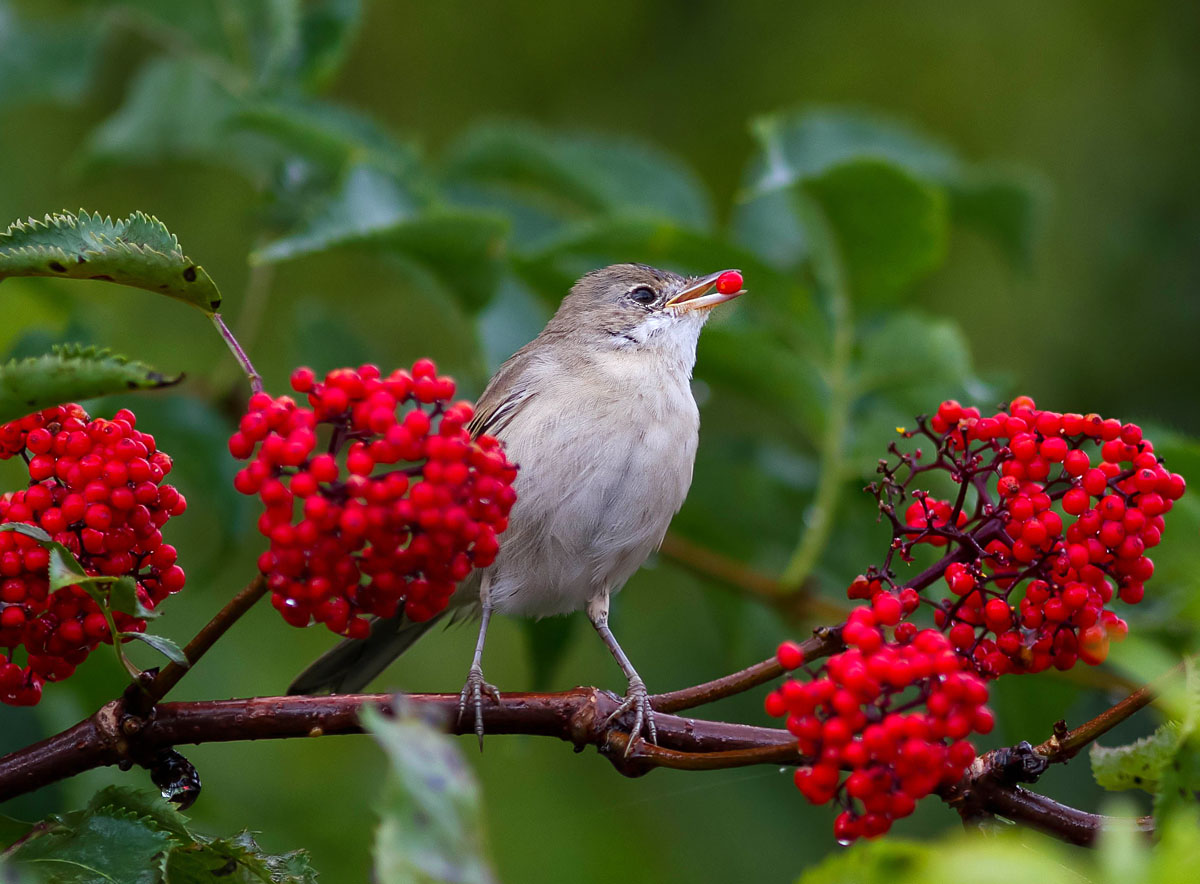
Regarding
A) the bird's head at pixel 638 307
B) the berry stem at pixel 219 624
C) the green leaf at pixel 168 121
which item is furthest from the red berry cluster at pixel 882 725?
the green leaf at pixel 168 121

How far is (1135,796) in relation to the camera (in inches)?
175

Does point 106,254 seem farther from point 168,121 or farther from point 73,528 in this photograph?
point 168,121

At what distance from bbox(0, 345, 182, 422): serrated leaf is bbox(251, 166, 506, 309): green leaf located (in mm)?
1341

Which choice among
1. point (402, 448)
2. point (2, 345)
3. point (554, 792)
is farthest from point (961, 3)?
point (402, 448)

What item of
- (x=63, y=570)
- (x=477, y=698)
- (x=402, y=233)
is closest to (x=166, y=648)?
(x=63, y=570)

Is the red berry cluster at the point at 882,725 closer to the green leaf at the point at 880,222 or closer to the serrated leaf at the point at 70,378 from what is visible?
the serrated leaf at the point at 70,378

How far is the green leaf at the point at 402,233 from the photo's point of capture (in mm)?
3199

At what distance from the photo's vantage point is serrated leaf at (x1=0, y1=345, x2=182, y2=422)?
167 centimetres

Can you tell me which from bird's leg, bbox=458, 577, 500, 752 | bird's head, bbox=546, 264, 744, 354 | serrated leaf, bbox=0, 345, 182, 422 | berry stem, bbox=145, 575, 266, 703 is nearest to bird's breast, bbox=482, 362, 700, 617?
bird's leg, bbox=458, 577, 500, 752

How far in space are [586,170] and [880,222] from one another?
3.74 feet

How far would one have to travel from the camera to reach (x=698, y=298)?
4020 millimetres

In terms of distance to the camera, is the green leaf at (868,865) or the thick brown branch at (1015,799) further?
the thick brown branch at (1015,799)

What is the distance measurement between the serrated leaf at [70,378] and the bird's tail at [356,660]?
1.56 metres

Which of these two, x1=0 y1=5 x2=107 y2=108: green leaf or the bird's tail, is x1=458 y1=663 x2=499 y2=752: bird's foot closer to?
the bird's tail
